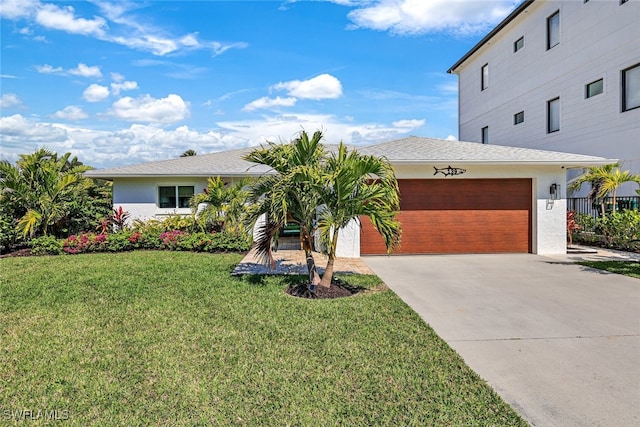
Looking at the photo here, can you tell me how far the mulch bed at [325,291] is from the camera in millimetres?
6682

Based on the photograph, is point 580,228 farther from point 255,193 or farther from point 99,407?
point 99,407

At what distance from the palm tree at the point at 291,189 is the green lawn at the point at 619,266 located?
277 inches

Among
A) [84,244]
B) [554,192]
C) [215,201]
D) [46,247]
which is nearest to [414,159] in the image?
[554,192]

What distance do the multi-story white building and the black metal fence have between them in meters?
0.37

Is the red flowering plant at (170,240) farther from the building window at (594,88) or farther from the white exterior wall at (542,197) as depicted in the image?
the building window at (594,88)

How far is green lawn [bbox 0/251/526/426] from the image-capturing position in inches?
124

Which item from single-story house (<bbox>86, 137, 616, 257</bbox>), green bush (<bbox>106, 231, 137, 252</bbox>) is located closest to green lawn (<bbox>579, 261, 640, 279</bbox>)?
single-story house (<bbox>86, 137, 616, 257</bbox>)

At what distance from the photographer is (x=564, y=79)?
1575cm

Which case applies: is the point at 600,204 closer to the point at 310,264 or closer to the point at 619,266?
the point at 619,266

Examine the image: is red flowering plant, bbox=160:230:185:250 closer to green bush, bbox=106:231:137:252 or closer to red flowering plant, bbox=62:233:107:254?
green bush, bbox=106:231:137:252

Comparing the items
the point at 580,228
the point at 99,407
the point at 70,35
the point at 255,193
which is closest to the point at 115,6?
the point at 70,35

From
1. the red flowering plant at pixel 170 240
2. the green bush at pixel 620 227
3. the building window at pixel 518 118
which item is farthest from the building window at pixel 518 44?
the red flowering plant at pixel 170 240

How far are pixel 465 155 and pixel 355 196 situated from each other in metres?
5.97

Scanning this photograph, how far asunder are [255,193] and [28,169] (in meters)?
9.59
